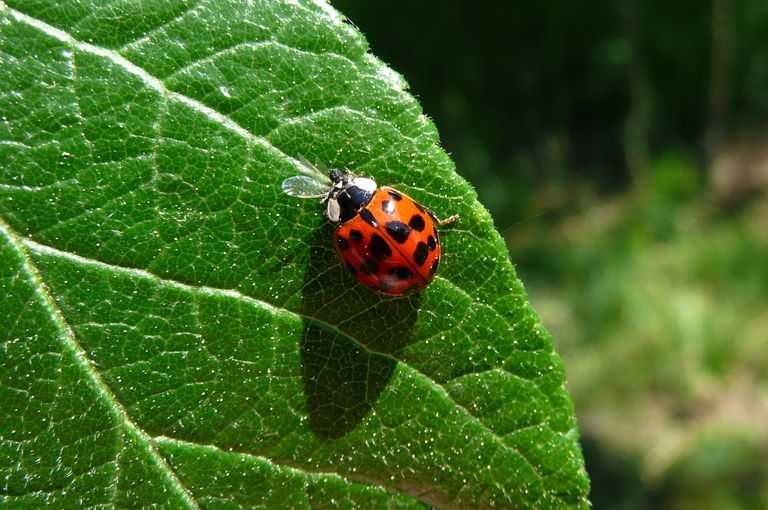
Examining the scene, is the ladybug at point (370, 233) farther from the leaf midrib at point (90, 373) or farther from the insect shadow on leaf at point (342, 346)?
the leaf midrib at point (90, 373)

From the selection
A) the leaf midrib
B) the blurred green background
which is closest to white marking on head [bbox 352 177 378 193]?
the leaf midrib

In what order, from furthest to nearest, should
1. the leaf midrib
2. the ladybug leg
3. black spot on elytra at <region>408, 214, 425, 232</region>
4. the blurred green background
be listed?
the blurred green background
black spot on elytra at <region>408, 214, 425, 232</region>
the ladybug leg
the leaf midrib

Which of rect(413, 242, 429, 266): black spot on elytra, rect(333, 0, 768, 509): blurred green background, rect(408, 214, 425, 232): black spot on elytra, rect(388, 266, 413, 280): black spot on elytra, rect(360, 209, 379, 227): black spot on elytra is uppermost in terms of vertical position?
rect(408, 214, 425, 232): black spot on elytra

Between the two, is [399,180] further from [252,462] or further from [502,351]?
[252,462]

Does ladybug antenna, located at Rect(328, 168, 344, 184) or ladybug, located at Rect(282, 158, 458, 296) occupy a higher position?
ladybug antenna, located at Rect(328, 168, 344, 184)

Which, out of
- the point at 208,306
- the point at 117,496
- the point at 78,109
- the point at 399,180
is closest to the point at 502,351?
the point at 399,180

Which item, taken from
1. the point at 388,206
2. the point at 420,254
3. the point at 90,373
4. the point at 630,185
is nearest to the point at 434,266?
the point at 420,254

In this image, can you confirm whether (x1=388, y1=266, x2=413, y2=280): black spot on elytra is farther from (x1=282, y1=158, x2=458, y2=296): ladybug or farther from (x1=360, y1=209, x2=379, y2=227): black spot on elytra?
(x1=360, y1=209, x2=379, y2=227): black spot on elytra
